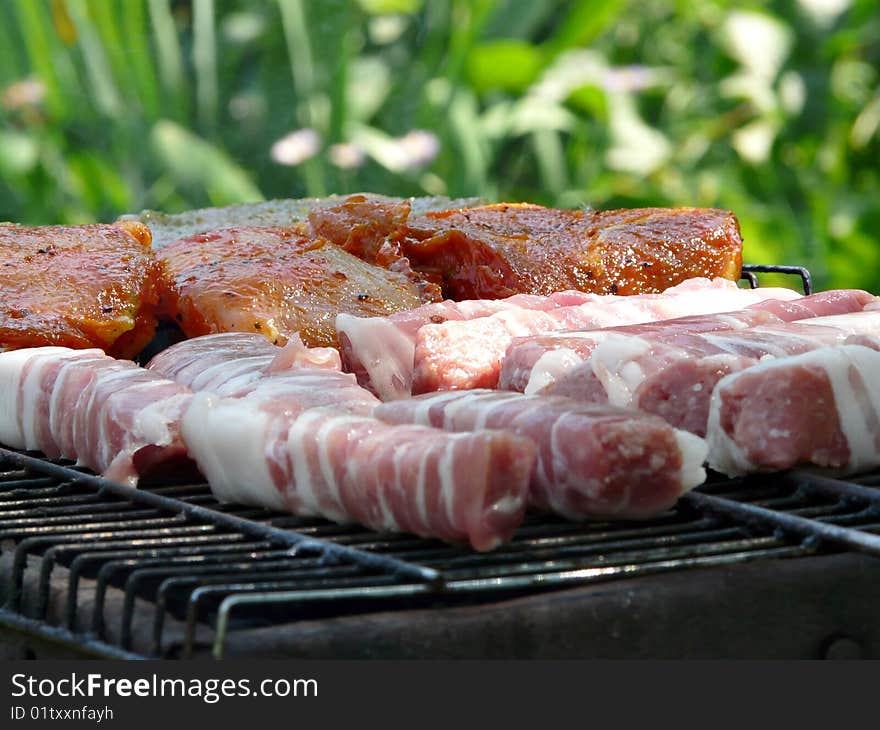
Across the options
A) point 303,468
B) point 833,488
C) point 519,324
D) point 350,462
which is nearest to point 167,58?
point 519,324

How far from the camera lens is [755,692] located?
94.4 inches

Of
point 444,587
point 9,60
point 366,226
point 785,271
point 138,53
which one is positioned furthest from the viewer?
point 9,60

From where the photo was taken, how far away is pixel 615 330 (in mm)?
3805

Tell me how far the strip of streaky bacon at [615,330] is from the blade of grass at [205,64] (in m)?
6.83

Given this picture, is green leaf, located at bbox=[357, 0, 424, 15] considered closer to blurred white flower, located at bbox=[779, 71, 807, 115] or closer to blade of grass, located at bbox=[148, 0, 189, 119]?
blade of grass, located at bbox=[148, 0, 189, 119]

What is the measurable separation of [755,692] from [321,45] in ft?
27.4

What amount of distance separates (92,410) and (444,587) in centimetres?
142

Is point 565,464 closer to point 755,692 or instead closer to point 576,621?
point 576,621

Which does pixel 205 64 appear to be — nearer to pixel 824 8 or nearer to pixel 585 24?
A: pixel 585 24

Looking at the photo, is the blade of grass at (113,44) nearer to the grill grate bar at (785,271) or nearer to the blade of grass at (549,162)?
the blade of grass at (549,162)

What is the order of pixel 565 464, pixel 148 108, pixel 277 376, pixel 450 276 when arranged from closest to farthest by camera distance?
pixel 565 464, pixel 277 376, pixel 450 276, pixel 148 108

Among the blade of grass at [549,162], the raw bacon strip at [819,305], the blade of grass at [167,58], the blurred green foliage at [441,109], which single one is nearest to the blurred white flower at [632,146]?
the blurred green foliage at [441,109]

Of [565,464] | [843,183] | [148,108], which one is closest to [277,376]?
[565,464]

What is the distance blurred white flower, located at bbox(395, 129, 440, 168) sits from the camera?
10328mm
